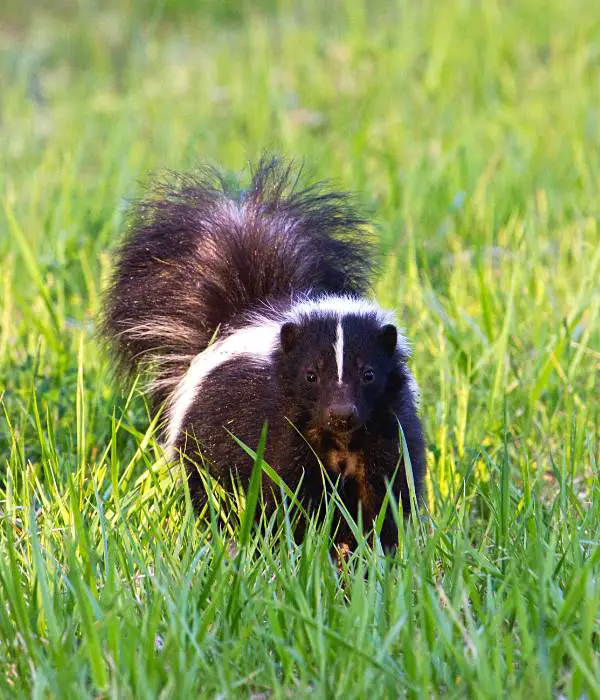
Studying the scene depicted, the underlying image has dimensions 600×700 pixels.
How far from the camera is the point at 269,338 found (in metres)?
4.43

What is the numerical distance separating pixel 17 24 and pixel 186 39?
2166 millimetres

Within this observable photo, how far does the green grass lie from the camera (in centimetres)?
289

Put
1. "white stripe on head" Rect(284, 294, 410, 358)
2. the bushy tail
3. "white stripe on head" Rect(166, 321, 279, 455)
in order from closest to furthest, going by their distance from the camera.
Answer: "white stripe on head" Rect(284, 294, 410, 358), "white stripe on head" Rect(166, 321, 279, 455), the bushy tail

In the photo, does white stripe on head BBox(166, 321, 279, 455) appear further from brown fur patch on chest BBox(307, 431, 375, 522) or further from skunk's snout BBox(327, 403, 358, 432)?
skunk's snout BBox(327, 403, 358, 432)

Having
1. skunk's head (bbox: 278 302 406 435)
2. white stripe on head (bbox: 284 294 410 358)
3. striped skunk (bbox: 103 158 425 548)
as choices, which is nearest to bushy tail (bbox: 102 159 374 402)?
striped skunk (bbox: 103 158 425 548)

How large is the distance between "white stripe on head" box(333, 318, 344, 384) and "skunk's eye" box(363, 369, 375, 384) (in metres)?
0.09

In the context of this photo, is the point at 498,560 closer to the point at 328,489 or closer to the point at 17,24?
the point at 328,489

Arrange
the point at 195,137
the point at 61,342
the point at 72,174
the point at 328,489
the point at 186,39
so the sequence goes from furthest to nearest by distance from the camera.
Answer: the point at 186,39, the point at 195,137, the point at 72,174, the point at 61,342, the point at 328,489

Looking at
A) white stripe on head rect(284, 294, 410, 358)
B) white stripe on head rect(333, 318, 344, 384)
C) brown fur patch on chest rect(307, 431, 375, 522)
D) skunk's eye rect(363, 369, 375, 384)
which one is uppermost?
white stripe on head rect(284, 294, 410, 358)

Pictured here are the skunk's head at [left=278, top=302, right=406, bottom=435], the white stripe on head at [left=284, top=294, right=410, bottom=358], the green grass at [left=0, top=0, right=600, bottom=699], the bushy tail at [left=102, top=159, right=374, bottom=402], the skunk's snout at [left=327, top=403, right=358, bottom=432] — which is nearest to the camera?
the green grass at [left=0, top=0, right=600, bottom=699]

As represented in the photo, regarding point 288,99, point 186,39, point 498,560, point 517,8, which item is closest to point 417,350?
point 498,560

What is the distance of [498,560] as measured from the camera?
3420 millimetres

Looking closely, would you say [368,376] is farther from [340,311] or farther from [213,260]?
[213,260]

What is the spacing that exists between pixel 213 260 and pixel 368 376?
3.49 ft
